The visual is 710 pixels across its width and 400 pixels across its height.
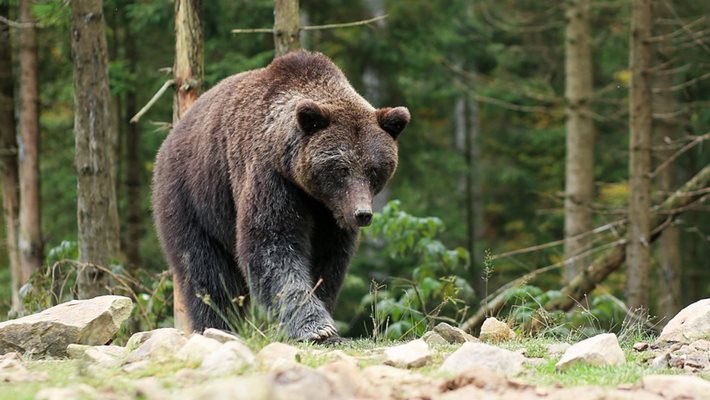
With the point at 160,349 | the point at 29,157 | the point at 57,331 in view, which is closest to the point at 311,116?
the point at 57,331

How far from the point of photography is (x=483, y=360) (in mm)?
5629

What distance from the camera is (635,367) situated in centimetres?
593

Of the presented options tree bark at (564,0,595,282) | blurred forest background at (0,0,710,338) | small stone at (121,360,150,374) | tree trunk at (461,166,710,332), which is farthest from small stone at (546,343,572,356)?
tree bark at (564,0,595,282)

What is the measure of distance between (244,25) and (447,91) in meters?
7.56

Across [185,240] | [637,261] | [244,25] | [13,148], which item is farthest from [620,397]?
[13,148]

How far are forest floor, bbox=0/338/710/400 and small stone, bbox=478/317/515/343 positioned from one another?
4.50 ft

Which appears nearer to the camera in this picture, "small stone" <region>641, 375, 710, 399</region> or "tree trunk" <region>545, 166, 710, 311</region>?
"small stone" <region>641, 375, 710, 399</region>

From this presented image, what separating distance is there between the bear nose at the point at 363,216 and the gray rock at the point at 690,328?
7.60ft

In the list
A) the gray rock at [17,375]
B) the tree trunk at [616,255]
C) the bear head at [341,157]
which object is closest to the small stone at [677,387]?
the gray rock at [17,375]

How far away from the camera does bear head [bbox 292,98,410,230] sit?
8008 millimetres

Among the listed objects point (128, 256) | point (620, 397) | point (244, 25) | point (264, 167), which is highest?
point (244, 25)

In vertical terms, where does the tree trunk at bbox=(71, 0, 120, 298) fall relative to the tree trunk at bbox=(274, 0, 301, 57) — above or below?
below

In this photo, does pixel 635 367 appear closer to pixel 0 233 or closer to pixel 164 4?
pixel 164 4

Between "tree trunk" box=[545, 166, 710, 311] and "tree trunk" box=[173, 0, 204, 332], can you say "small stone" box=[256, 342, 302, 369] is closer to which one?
"tree trunk" box=[173, 0, 204, 332]
